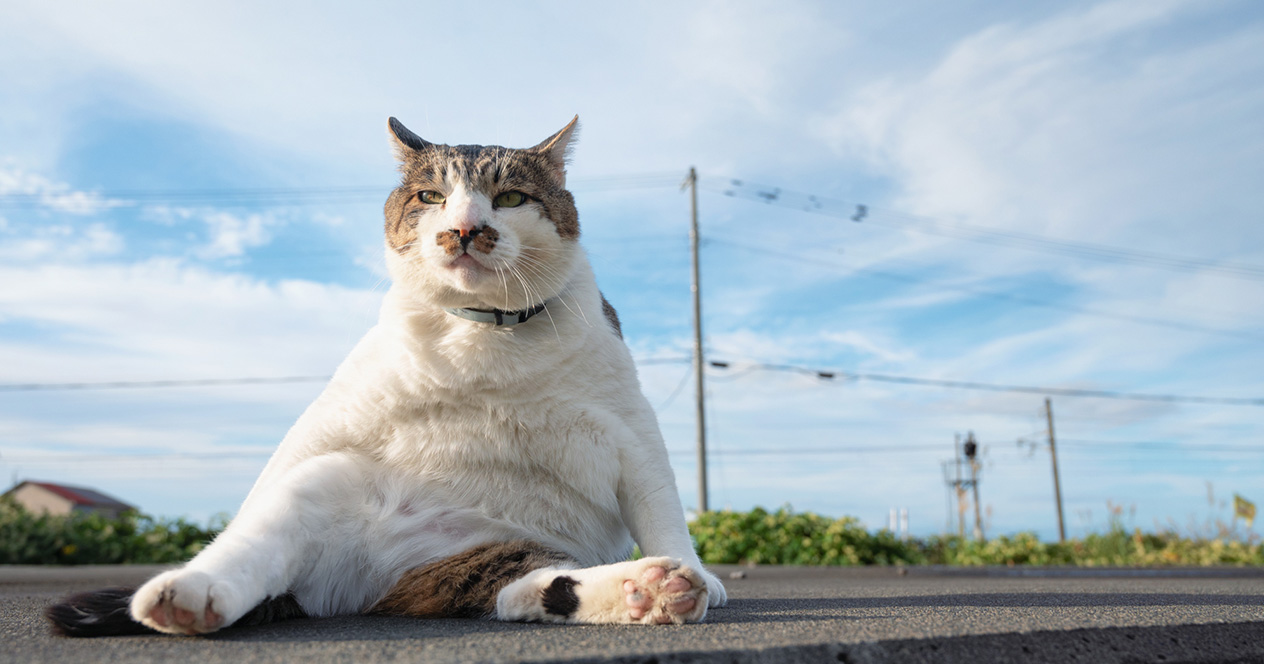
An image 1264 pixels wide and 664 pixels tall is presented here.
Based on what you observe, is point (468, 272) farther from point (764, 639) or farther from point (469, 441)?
point (764, 639)

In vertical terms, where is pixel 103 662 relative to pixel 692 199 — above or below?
below

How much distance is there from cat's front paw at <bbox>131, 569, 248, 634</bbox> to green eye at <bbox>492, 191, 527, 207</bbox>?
1415 millimetres

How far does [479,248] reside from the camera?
2381mm

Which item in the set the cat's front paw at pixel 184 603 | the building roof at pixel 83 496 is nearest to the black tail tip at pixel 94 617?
the cat's front paw at pixel 184 603

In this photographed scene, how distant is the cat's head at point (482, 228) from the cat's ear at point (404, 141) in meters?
0.07

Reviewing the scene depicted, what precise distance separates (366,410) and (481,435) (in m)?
0.42

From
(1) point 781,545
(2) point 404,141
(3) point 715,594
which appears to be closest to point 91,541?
(1) point 781,545

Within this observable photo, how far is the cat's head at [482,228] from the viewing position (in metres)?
2.41

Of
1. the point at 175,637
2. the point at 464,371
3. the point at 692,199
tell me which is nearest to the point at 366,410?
the point at 464,371

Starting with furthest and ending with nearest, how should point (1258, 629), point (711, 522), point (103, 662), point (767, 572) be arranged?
point (711, 522) → point (767, 572) → point (1258, 629) → point (103, 662)

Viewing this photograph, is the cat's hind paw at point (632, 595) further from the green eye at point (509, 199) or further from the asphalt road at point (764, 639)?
the green eye at point (509, 199)

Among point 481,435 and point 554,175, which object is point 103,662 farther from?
point 554,175

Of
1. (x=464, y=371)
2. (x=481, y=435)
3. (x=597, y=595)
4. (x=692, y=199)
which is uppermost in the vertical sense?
(x=692, y=199)

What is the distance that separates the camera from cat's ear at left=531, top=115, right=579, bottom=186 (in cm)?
290
